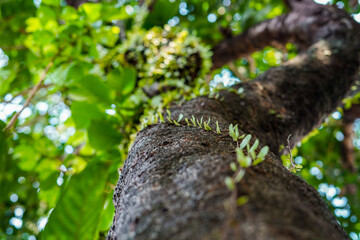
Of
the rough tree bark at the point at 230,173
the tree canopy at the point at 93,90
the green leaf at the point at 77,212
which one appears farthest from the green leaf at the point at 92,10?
the green leaf at the point at 77,212

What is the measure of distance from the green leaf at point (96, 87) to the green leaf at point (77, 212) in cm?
49

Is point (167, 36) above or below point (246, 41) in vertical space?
above

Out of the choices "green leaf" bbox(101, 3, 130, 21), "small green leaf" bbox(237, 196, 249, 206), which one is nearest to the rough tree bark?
"small green leaf" bbox(237, 196, 249, 206)

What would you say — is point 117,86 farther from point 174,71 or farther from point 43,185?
point 43,185

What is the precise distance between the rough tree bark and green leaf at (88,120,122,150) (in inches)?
13.1

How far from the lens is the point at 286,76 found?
1.11m

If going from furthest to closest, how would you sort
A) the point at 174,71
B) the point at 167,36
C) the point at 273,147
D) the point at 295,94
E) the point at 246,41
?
the point at 246,41 < the point at 167,36 < the point at 174,71 < the point at 295,94 < the point at 273,147

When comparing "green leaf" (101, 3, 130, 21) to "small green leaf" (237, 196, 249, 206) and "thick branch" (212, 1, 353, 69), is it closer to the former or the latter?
"thick branch" (212, 1, 353, 69)

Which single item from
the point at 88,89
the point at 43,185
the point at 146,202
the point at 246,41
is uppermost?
the point at 146,202

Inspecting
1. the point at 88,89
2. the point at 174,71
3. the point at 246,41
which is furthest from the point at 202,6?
the point at 88,89

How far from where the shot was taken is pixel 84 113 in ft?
3.68

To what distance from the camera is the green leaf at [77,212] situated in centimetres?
58

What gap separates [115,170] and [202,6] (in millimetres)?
1979

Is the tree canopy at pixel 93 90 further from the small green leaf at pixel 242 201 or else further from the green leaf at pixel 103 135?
the small green leaf at pixel 242 201
